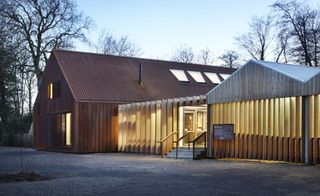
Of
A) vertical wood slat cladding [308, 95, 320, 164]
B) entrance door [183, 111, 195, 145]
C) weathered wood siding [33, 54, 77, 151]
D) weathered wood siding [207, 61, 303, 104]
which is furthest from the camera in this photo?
weathered wood siding [33, 54, 77, 151]

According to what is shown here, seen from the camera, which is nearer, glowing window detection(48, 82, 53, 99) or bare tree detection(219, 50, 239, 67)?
glowing window detection(48, 82, 53, 99)

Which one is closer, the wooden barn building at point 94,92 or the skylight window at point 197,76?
the wooden barn building at point 94,92

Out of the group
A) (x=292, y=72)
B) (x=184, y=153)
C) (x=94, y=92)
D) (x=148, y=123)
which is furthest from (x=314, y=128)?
(x=94, y=92)

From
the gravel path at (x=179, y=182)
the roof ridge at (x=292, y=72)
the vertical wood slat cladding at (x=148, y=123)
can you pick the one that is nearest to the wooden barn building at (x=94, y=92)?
the vertical wood slat cladding at (x=148, y=123)

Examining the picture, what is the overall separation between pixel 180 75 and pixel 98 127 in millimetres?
10406

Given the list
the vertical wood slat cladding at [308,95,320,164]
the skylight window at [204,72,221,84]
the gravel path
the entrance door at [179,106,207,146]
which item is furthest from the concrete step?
the skylight window at [204,72,221,84]

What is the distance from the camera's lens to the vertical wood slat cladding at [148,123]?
2900 cm

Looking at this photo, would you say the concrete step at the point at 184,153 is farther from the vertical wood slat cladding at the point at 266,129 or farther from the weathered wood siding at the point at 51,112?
the weathered wood siding at the point at 51,112

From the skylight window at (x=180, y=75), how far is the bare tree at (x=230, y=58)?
743 inches

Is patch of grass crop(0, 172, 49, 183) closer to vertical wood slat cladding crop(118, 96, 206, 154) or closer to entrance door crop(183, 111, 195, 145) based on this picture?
vertical wood slat cladding crop(118, 96, 206, 154)

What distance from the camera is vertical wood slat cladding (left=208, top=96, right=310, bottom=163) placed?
20.6 metres

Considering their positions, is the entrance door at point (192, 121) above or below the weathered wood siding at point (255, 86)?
below

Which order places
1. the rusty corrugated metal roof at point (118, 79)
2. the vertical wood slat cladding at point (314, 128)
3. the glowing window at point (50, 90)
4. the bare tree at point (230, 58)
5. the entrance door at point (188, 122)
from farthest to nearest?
the bare tree at point (230, 58), the glowing window at point (50, 90), the rusty corrugated metal roof at point (118, 79), the entrance door at point (188, 122), the vertical wood slat cladding at point (314, 128)

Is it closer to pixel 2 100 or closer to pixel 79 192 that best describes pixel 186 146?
pixel 79 192
